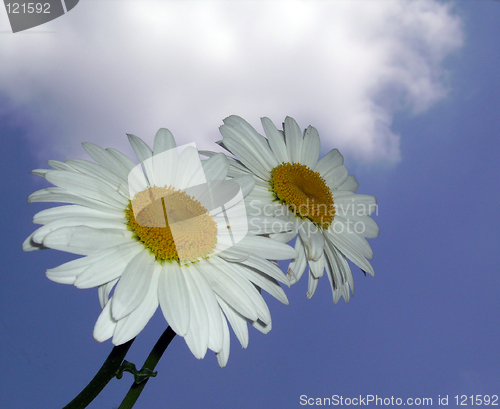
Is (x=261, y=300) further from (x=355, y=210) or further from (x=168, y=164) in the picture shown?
(x=355, y=210)

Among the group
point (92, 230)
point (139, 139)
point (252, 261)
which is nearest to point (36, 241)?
point (92, 230)

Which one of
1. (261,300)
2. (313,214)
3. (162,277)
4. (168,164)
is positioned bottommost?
(261,300)

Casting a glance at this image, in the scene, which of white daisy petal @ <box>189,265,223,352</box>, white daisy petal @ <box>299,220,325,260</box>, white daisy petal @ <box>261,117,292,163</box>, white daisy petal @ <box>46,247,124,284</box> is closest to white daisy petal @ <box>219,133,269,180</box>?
white daisy petal @ <box>261,117,292,163</box>

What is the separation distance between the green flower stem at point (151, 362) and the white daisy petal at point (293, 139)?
1.19m

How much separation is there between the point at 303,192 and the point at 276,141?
0.36 metres

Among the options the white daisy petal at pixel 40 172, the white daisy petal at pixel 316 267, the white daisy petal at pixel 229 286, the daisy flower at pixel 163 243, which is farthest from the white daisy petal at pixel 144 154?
the white daisy petal at pixel 316 267

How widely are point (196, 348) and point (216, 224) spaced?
58cm

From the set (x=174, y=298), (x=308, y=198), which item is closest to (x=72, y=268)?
(x=174, y=298)

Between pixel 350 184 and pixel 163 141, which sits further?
pixel 350 184

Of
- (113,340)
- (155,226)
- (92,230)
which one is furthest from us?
(155,226)

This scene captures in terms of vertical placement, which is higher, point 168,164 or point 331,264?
point 168,164

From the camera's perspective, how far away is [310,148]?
2527 mm

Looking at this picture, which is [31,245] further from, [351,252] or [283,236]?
[351,252]

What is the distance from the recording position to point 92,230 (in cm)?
146
